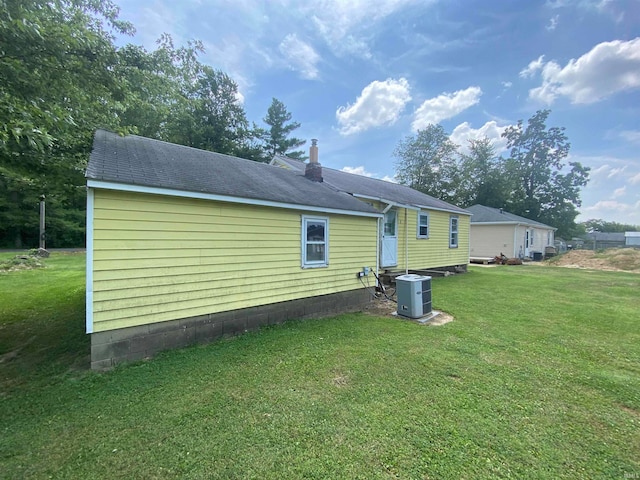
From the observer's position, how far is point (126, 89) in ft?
16.1

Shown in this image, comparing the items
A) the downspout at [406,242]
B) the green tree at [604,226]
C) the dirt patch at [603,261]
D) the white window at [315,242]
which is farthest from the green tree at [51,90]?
the green tree at [604,226]

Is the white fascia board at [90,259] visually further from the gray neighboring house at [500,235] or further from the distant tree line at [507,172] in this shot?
the distant tree line at [507,172]

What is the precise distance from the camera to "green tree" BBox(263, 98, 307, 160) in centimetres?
2809

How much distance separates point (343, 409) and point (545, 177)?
43760 millimetres

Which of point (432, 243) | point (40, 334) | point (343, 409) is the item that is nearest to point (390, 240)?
point (432, 243)

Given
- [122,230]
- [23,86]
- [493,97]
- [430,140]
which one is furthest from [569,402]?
[430,140]

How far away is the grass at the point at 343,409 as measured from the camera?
2.28 meters

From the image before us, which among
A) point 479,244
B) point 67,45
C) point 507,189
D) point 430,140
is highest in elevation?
point 430,140

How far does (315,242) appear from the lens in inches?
261

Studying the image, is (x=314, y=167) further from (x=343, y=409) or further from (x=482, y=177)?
(x=482, y=177)

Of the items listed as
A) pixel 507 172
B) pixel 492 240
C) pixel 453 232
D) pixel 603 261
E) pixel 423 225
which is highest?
pixel 507 172

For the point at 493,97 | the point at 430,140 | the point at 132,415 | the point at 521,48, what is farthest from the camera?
the point at 430,140

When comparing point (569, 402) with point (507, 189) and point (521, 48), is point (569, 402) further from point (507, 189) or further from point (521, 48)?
point (507, 189)

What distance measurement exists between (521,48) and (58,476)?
696 inches
